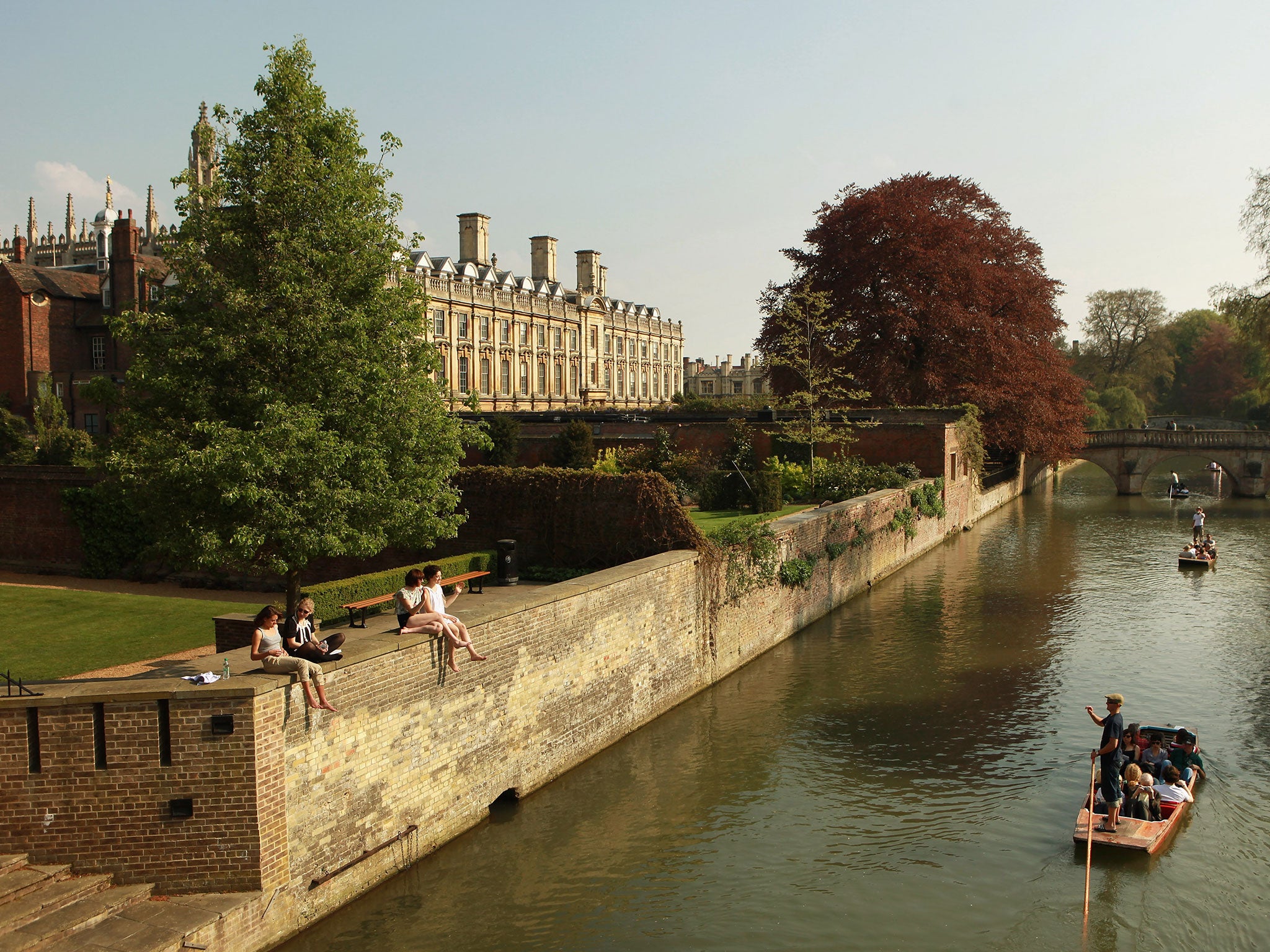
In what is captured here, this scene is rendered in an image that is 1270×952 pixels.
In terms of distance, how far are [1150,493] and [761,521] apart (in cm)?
3829

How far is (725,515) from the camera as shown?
24.4m

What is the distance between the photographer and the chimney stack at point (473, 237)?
68.1m

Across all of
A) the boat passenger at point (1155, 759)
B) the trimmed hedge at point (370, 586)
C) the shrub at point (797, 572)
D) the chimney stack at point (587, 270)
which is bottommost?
the boat passenger at point (1155, 759)

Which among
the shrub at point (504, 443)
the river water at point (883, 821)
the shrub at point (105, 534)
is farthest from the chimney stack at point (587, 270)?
the river water at point (883, 821)

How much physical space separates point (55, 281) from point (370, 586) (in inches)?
1599

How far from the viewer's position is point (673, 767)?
1288 centimetres

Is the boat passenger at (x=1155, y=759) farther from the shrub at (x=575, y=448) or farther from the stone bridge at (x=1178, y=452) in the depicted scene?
the stone bridge at (x=1178, y=452)

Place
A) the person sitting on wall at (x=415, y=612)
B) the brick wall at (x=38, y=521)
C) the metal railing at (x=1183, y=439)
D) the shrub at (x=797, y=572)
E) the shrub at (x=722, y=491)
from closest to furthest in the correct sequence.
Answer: the person sitting on wall at (x=415, y=612)
the shrub at (x=797, y=572)
the brick wall at (x=38, y=521)
the shrub at (x=722, y=491)
the metal railing at (x=1183, y=439)

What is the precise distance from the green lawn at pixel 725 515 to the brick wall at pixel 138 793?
1345 cm

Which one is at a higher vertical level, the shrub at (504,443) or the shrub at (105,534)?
the shrub at (504,443)

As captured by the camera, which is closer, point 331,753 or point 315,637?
point 331,753

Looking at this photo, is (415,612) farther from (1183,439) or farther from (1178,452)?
(1183,439)

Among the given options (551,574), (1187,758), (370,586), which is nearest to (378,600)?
(370,586)

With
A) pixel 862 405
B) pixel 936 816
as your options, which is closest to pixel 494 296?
pixel 862 405
